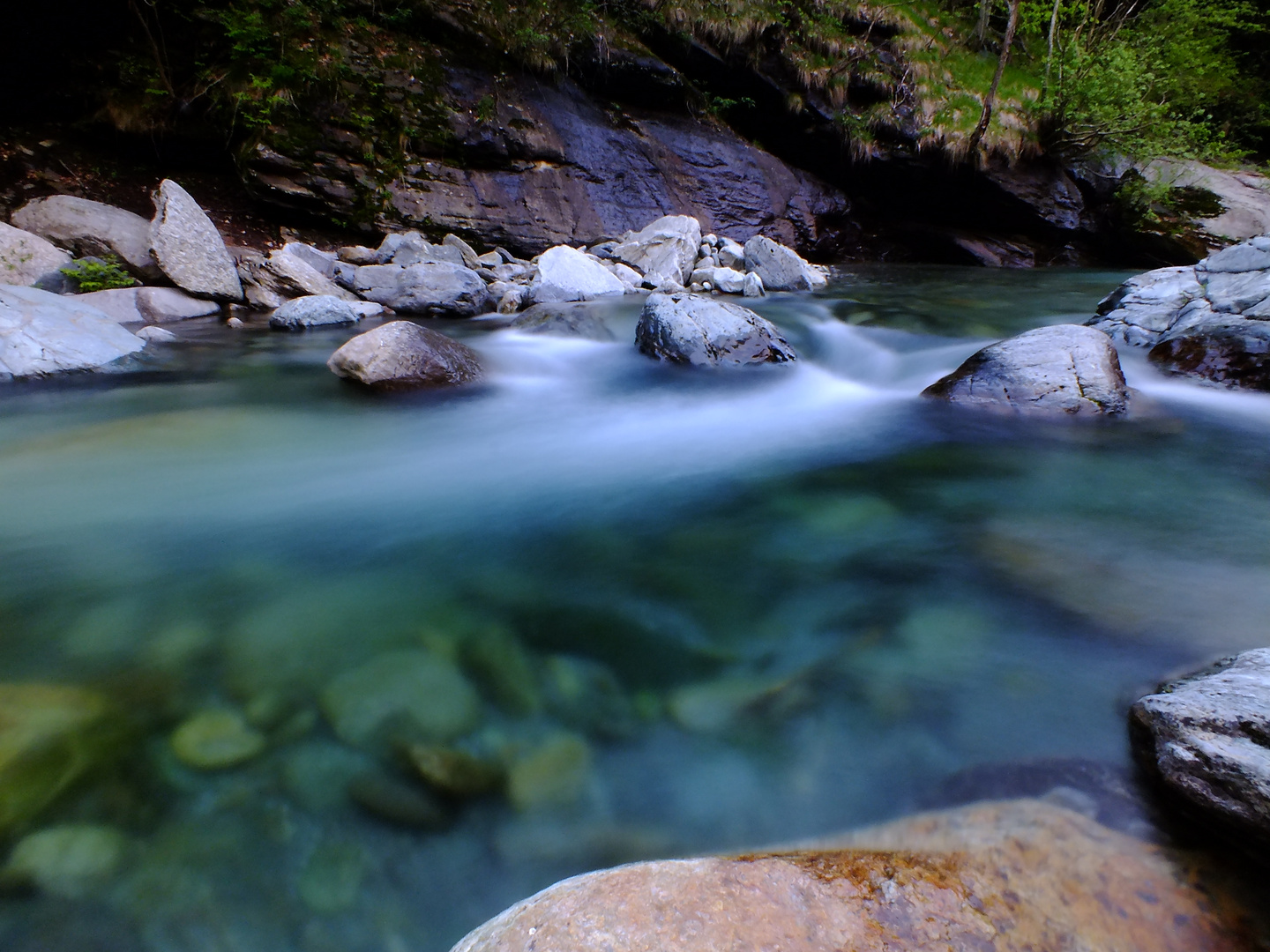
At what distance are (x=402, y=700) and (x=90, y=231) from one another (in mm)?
7328

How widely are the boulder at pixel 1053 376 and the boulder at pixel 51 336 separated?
626cm

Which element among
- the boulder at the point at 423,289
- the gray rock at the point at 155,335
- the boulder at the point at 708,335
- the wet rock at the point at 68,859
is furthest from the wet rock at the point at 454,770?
the boulder at the point at 423,289

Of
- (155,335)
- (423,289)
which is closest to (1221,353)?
(423,289)

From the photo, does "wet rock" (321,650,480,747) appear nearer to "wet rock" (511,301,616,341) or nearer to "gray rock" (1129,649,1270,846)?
"gray rock" (1129,649,1270,846)

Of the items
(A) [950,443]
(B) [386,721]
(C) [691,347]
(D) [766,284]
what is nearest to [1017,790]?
(B) [386,721]

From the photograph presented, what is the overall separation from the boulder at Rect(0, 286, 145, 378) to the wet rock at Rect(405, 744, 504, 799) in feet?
15.8

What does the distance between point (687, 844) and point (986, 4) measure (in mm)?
16697

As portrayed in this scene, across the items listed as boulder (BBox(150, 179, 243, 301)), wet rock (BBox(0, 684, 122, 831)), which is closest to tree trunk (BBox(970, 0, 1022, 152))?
boulder (BBox(150, 179, 243, 301))

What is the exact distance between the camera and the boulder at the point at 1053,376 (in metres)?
3.80

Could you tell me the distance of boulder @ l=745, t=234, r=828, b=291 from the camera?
909 cm

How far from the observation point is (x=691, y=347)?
5199 mm

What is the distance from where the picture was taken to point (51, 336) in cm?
446

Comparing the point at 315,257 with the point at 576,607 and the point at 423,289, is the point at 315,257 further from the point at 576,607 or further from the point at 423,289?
the point at 576,607

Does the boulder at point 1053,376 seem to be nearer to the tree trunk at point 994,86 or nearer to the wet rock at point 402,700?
the wet rock at point 402,700
